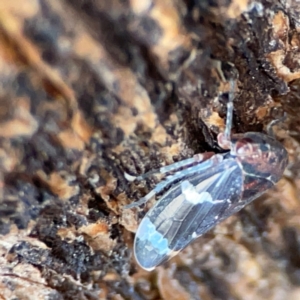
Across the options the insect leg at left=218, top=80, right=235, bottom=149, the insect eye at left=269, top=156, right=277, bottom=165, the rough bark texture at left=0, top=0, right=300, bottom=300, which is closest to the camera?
the rough bark texture at left=0, top=0, right=300, bottom=300

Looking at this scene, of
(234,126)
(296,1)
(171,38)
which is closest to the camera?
(171,38)

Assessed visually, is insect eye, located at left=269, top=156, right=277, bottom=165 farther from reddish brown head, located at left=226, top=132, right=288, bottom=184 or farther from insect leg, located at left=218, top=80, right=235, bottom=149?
insect leg, located at left=218, top=80, right=235, bottom=149

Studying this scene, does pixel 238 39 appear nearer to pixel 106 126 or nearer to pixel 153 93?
pixel 153 93

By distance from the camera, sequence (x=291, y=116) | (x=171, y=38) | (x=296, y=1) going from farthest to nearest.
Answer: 1. (x=291, y=116)
2. (x=296, y=1)
3. (x=171, y=38)

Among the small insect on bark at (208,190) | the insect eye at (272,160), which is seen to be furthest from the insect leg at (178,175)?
the insect eye at (272,160)

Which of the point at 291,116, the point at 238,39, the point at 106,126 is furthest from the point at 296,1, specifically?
the point at 106,126

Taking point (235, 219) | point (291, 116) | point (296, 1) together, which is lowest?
point (235, 219)

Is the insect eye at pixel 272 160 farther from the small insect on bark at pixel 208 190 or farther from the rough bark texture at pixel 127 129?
the rough bark texture at pixel 127 129

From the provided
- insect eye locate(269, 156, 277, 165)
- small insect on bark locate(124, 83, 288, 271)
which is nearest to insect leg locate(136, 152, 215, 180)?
small insect on bark locate(124, 83, 288, 271)

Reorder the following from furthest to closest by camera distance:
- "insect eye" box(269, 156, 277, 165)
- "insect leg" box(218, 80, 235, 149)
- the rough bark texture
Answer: "insect eye" box(269, 156, 277, 165) < "insect leg" box(218, 80, 235, 149) < the rough bark texture
